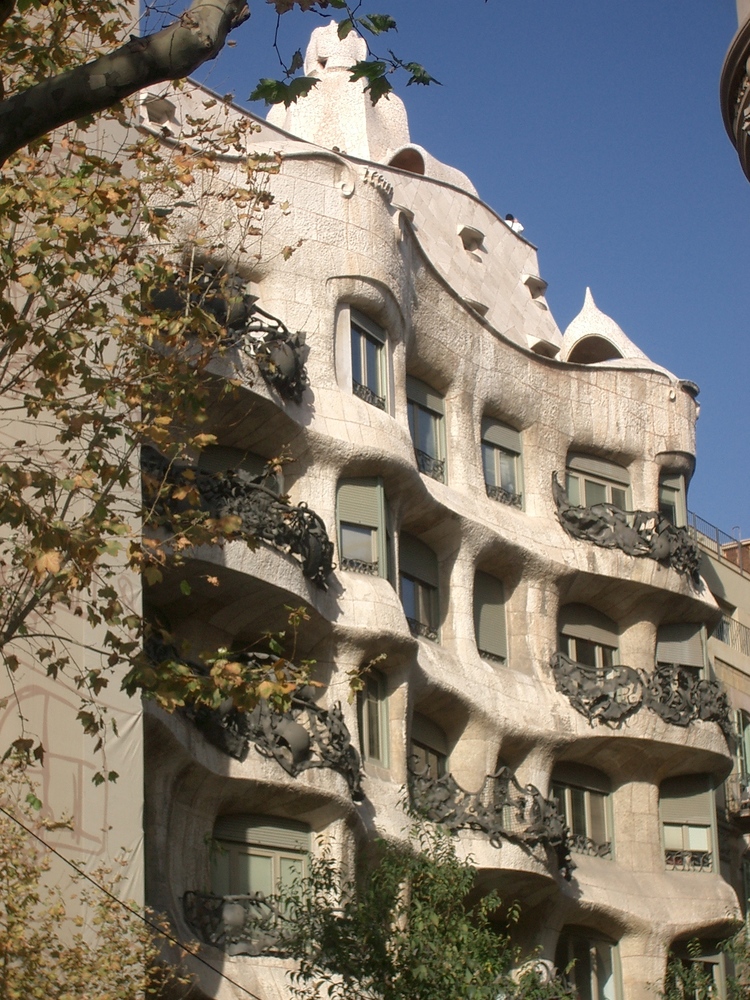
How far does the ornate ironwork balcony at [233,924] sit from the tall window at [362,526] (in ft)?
16.4

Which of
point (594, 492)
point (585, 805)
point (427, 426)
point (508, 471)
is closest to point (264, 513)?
point (427, 426)

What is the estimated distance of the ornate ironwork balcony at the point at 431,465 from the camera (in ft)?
88.7

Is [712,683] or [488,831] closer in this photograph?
[488,831]

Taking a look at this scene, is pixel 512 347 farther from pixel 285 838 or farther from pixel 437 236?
pixel 285 838

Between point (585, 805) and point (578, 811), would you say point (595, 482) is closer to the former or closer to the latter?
point (585, 805)

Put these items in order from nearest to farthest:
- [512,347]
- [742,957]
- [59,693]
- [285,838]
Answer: [59,693], [285,838], [742,957], [512,347]

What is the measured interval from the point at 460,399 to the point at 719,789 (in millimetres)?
8697

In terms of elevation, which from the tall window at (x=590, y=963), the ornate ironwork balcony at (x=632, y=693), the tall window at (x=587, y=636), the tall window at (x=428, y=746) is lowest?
the tall window at (x=590, y=963)

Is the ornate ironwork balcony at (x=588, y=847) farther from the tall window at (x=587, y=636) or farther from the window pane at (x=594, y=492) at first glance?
the window pane at (x=594, y=492)

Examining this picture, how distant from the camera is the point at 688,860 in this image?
29.5 meters

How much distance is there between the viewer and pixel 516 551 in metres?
27.9

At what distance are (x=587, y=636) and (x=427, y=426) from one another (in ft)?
15.1

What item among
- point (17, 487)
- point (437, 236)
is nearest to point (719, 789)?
point (437, 236)

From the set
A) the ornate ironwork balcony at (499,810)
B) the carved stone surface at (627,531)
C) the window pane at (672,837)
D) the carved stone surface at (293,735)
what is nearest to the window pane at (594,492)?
the carved stone surface at (627,531)
